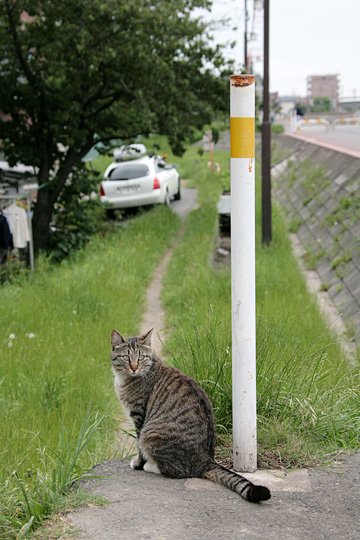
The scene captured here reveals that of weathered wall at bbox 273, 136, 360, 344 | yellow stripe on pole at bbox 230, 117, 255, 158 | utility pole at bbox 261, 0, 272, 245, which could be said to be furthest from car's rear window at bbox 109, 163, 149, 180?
yellow stripe on pole at bbox 230, 117, 255, 158

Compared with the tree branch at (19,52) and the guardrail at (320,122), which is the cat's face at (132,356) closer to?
the tree branch at (19,52)

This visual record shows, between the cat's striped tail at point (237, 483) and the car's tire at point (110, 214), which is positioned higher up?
the cat's striped tail at point (237, 483)

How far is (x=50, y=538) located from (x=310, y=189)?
54.7 feet

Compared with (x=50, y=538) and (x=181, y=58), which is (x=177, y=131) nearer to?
(x=181, y=58)

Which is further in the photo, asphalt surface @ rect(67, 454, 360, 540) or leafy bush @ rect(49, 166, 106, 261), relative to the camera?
leafy bush @ rect(49, 166, 106, 261)

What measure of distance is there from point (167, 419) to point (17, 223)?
1114cm

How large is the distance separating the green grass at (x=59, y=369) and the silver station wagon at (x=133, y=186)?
7446mm

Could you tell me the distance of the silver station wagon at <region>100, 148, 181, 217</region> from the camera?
988 inches

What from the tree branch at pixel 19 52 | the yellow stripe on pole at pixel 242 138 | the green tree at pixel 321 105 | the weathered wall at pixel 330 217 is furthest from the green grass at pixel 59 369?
the green tree at pixel 321 105

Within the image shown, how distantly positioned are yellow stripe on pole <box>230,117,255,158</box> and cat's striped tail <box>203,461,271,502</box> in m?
1.78

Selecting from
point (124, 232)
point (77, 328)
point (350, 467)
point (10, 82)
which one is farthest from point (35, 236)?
point (350, 467)

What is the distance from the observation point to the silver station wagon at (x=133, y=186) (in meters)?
25.1

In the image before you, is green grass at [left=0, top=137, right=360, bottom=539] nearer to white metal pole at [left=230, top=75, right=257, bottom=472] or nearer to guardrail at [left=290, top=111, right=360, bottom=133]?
white metal pole at [left=230, top=75, right=257, bottom=472]

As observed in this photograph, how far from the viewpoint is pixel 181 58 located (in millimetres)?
19828
